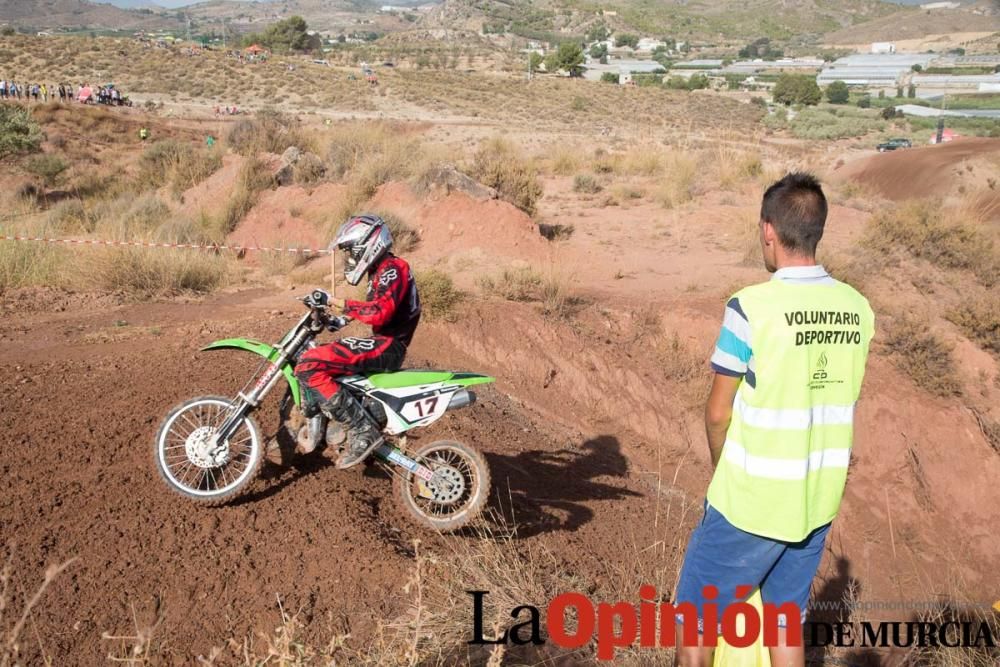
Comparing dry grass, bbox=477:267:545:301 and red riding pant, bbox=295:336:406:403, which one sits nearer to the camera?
red riding pant, bbox=295:336:406:403

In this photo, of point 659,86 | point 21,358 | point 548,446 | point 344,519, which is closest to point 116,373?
→ point 21,358

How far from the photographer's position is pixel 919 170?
80.1ft

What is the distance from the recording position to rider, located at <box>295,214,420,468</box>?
496 cm

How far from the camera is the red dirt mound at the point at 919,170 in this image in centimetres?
2247

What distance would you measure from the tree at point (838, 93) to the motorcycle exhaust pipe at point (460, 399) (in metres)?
66.4

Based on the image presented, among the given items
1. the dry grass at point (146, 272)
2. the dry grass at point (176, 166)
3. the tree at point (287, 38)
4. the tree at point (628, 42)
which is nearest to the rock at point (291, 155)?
the dry grass at point (176, 166)

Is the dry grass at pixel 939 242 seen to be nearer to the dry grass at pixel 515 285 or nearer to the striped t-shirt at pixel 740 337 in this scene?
the dry grass at pixel 515 285

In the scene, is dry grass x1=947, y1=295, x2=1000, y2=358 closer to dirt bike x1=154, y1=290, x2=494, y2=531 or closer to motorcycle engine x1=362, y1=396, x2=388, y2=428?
dirt bike x1=154, y1=290, x2=494, y2=531

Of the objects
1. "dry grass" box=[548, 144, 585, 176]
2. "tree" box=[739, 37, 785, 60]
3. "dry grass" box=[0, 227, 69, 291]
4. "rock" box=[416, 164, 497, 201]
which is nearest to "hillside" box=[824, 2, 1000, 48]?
"tree" box=[739, 37, 785, 60]

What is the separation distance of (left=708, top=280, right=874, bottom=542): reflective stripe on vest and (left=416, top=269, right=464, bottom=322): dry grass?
7.14 metres

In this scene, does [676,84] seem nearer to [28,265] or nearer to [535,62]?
[535,62]

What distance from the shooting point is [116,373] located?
290 inches

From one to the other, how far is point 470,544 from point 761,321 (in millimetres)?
2880

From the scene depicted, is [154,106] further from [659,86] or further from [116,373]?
[659,86]
